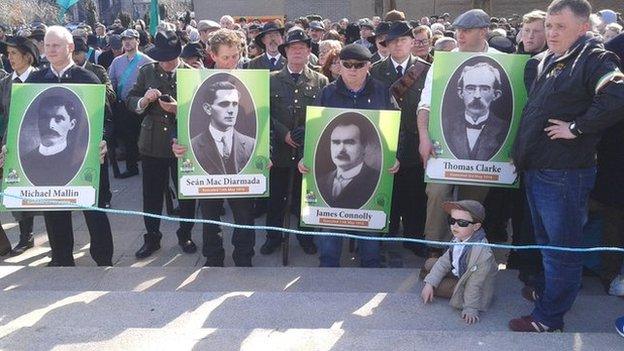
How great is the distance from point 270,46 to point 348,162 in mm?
2539

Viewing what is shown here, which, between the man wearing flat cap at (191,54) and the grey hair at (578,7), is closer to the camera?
the grey hair at (578,7)

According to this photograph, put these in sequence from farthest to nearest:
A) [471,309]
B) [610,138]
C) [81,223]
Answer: [81,223] < [610,138] < [471,309]

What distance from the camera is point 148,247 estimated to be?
5.56 meters

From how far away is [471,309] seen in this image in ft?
12.4

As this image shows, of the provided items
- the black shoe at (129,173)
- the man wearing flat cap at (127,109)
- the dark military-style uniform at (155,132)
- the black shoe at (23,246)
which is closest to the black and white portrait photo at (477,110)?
the dark military-style uniform at (155,132)

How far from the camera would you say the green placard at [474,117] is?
14.1 ft

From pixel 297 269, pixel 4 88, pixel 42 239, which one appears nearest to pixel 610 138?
pixel 297 269

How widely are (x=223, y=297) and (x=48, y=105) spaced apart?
6.70ft

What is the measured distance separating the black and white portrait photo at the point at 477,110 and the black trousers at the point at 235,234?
1774 millimetres

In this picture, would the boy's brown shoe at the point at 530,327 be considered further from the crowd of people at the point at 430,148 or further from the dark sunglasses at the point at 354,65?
the dark sunglasses at the point at 354,65

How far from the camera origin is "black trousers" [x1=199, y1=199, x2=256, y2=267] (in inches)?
191

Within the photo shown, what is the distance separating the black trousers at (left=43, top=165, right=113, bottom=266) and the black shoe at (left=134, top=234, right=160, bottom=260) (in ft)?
1.34

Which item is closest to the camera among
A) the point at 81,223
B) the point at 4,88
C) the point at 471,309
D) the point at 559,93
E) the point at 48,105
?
the point at 559,93

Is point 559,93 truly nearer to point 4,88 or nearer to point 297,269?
point 297,269
